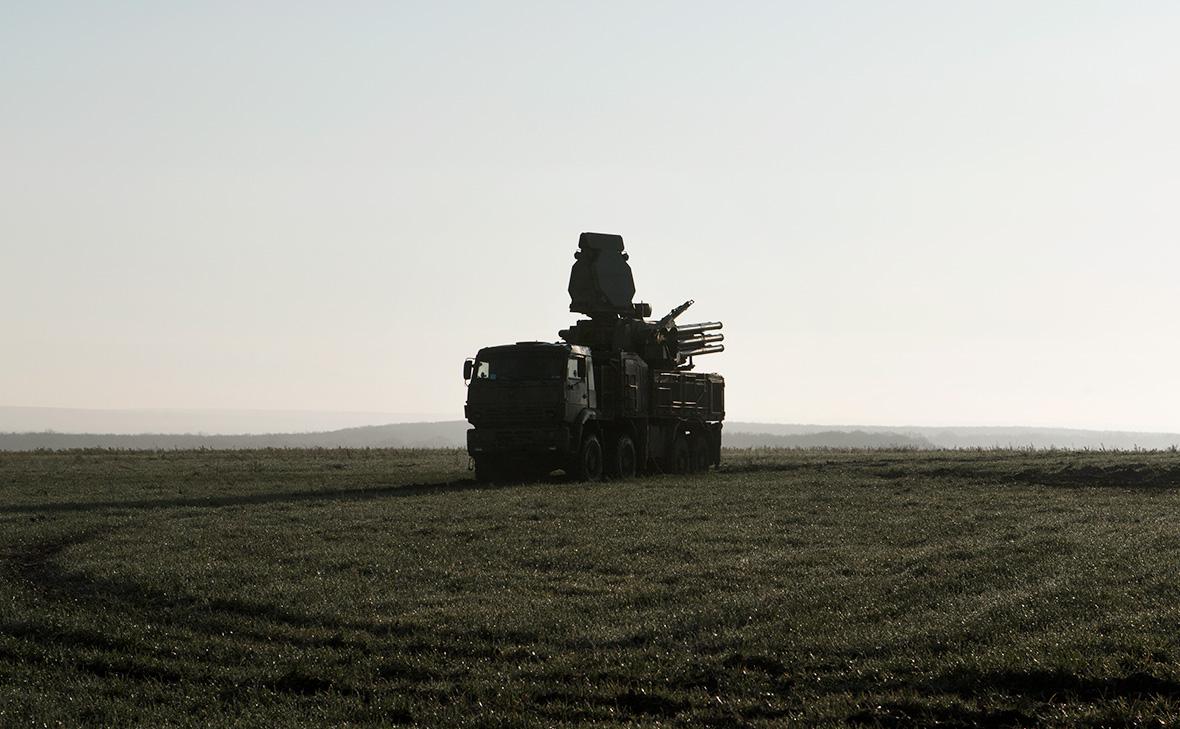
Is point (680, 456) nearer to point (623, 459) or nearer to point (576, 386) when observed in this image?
point (623, 459)

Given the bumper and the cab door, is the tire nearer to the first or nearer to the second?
the cab door

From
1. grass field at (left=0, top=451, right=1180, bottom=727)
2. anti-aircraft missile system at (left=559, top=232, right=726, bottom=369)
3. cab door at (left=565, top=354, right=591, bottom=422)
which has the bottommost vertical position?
grass field at (left=0, top=451, right=1180, bottom=727)

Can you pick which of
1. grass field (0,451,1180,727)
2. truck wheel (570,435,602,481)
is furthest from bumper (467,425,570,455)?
grass field (0,451,1180,727)

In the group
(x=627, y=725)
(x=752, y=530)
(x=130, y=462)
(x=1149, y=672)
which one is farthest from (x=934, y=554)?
(x=130, y=462)

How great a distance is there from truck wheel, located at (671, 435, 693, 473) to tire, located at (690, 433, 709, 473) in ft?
1.69

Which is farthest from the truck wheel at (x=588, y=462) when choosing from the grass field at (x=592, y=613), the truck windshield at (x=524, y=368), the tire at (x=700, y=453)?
the grass field at (x=592, y=613)

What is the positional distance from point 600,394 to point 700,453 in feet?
23.8

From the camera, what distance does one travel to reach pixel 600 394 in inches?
1531

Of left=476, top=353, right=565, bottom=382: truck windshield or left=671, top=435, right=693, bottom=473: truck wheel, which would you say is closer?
left=476, top=353, right=565, bottom=382: truck windshield

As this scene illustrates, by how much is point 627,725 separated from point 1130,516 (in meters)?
16.7

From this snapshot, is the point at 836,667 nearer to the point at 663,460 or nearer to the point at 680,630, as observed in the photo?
the point at 680,630

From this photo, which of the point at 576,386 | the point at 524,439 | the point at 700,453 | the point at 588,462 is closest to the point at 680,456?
the point at 700,453

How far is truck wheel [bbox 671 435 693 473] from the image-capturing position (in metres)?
42.9

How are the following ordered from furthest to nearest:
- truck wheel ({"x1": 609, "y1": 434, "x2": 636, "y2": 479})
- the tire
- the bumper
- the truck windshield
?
the tire → truck wheel ({"x1": 609, "y1": 434, "x2": 636, "y2": 479}) → the truck windshield → the bumper
